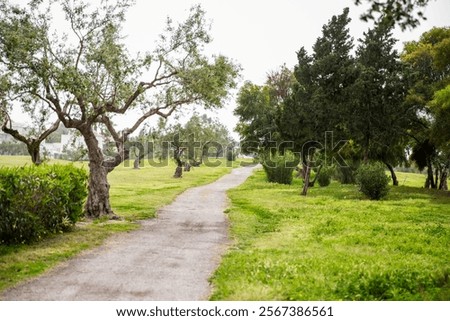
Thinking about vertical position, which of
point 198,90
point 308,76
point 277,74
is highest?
point 277,74

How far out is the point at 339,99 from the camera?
4031cm

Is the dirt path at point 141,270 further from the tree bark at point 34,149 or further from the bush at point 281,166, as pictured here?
the bush at point 281,166

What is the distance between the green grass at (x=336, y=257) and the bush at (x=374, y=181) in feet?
31.2

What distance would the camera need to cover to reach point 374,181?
1362 inches

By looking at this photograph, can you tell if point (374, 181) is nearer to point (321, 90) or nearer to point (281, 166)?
point (321, 90)

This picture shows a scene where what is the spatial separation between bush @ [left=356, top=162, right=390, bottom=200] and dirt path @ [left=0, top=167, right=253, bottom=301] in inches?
780

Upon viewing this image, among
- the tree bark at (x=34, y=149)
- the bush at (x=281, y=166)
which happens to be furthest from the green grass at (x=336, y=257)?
the bush at (x=281, y=166)

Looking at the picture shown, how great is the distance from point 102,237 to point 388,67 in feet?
120

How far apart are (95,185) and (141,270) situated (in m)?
11.9

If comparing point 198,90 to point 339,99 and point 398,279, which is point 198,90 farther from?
point 339,99

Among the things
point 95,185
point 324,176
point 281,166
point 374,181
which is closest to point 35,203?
point 95,185

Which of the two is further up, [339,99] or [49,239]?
[339,99]
